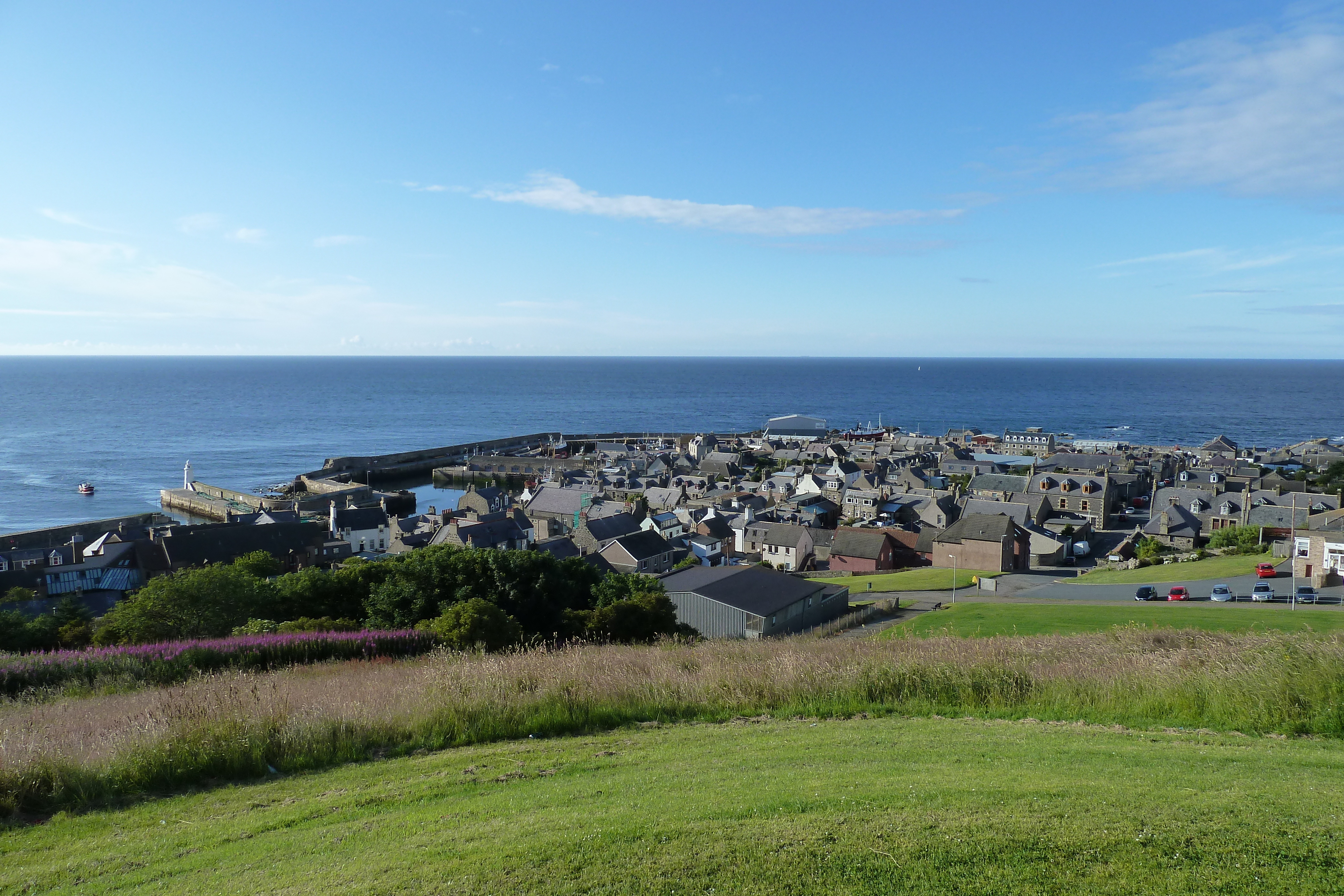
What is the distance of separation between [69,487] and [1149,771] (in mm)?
99680

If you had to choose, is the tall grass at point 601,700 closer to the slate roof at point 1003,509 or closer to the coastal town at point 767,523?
the coastal town at point 767,523

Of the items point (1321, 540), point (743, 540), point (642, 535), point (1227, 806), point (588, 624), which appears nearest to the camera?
point (1227, 806)

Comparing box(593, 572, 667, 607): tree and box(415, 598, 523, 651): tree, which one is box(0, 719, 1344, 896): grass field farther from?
box(593, 572, 667, 607): tree

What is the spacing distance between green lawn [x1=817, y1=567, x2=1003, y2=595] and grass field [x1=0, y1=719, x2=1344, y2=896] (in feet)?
94.5

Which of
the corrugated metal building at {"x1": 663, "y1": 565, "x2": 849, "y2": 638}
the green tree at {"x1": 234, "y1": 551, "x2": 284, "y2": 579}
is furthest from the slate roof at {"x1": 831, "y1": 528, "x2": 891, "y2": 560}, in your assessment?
the green tree at {"x1": 234, "y1": 551, "x2": 284, "y2": 579}

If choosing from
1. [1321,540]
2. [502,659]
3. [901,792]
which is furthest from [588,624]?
[1321,540]

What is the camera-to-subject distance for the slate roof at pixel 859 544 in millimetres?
51500

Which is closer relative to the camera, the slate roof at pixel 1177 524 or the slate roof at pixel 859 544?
the slate roof at pixel 859 544

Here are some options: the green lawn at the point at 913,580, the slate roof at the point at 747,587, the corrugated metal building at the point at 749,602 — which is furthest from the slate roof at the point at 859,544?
the slate roof at the point at 747,587

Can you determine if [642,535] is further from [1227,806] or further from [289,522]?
[1227,806]

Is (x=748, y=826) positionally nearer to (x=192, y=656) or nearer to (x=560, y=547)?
(x=192, y=656)

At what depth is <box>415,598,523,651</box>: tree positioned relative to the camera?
16953 millimetres

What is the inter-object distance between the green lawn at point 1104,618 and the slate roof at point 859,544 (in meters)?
19.5

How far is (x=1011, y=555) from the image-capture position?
162 ft
